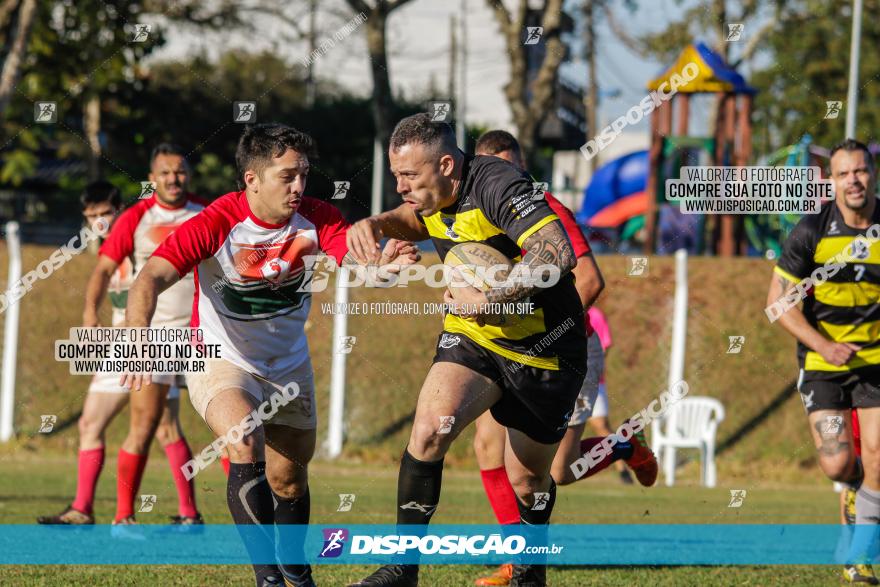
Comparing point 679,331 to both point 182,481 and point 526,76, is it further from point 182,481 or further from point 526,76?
point 182,481

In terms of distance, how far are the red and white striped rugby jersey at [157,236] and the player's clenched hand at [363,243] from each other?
11.1ft

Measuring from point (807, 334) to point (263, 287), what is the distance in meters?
3.37

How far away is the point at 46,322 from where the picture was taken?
17.5 meters

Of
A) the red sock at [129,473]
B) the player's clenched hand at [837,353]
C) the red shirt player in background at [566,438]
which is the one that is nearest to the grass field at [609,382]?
the red sock at [129,473]

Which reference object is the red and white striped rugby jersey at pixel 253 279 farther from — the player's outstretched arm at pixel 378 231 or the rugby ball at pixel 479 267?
the rugby ball at pixel 479 267

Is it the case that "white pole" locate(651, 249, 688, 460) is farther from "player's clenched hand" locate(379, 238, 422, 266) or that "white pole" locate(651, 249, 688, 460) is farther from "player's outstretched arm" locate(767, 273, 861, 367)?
"player's clenched hand" locate(379, 238, 422, 266)

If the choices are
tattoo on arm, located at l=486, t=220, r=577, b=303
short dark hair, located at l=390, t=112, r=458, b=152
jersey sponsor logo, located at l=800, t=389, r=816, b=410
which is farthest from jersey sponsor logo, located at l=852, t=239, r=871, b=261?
short dark hair, located at l=390, t=112, r=458, b=152

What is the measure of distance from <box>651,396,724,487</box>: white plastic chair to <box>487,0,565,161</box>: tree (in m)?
5.70

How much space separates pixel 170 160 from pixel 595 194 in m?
20.2

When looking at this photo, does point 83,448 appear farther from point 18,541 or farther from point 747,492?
point 747,492

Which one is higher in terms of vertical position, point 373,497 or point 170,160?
point 170,160

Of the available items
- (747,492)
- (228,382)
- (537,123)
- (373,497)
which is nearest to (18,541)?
(228,382)

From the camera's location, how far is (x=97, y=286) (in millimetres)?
8922

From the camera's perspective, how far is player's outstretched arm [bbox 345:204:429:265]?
5.86 metres
